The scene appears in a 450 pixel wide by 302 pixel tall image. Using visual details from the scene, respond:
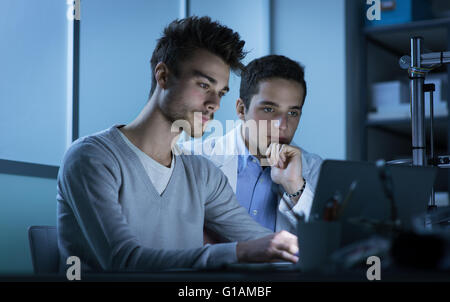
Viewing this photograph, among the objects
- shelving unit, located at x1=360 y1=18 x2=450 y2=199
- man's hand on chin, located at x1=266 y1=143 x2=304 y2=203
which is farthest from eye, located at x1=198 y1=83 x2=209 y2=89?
shelving unit, located at x1=360 y1=18 x2=450 y2=199

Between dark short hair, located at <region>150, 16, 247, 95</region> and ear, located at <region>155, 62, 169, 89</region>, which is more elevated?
dark short hair, located at <region>150, 16, 247, 95</region>

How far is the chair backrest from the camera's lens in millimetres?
1376

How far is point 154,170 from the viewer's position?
4.94ft

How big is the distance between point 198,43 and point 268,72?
1.73 feet

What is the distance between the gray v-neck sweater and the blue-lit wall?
0.59 m

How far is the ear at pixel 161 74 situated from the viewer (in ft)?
5.44

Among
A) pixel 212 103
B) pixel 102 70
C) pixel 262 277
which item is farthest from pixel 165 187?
pixel 102 70

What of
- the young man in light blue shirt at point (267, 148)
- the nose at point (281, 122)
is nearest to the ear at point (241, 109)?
the young man in light blue shirt at point (267, 148)

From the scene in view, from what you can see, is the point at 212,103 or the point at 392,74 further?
the point at 392,74

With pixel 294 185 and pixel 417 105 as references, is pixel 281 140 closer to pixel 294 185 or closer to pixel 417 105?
pixel 294 185

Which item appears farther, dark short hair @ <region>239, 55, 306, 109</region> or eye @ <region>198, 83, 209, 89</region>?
dark short hair @ <region>239, 55, 306, 109</region>

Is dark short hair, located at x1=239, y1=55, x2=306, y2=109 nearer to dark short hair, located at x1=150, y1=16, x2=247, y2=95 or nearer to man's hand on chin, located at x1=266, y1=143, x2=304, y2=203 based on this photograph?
man's hand on chin, located at x1=266, y1=143, x2=304, y2=203

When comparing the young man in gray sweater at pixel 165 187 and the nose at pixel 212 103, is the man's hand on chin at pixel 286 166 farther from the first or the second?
the nose at pixel 212 103

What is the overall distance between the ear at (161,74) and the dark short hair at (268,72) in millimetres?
514
